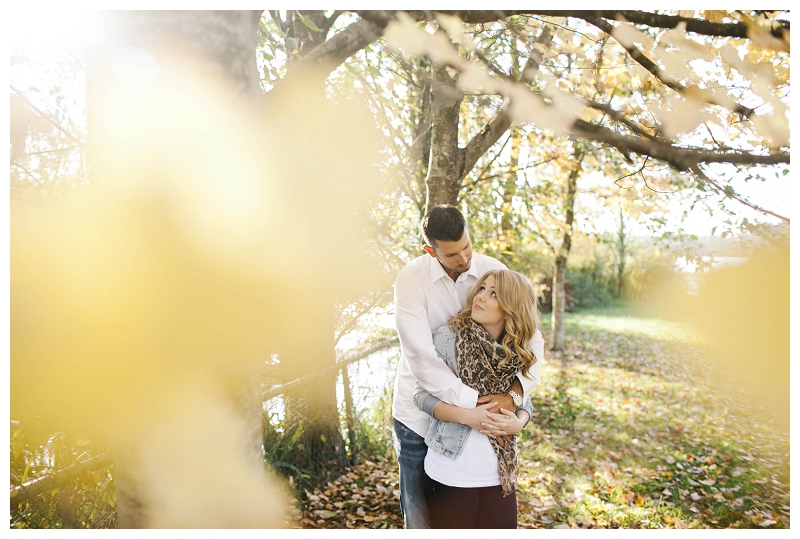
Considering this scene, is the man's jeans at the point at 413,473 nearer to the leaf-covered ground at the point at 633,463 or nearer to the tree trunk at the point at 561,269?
the leaf-covered ground at the point at 633,463

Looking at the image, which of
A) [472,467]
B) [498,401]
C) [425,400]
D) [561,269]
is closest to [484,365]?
[498,401]

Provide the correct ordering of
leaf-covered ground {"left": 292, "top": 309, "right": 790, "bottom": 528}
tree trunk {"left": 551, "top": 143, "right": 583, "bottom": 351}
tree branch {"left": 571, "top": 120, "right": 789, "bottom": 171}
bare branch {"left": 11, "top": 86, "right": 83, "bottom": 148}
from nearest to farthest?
Result: tree branch {"left": 571, "top": 120, "right": 789, "bottom": 171}, bare branch {"left": 11, "top": 86, "right": 83, "bottom": 148}, leaf-covered ground {"left": 292, "top": 309, "right": 790, "bottom": 528}, tree trunk {"left": 551, "top": 143, "right": 583, "bottom": 351}

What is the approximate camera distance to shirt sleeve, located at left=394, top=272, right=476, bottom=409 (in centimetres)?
172

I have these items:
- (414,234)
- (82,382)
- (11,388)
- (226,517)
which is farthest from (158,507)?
(414,234)

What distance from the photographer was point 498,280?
1.78 metres

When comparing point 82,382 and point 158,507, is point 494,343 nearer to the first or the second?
point 158,507

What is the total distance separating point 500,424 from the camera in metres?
1.70

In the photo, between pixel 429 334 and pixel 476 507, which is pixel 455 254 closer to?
pixel 429 334

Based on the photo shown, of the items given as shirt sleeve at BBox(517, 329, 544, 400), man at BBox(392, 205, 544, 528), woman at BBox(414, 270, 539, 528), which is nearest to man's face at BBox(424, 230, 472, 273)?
man at BBox(392, 205, 544, 528)

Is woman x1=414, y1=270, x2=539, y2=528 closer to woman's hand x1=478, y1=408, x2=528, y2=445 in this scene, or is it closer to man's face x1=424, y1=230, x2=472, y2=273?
woman's hand x1=478, y1=408, x2=528, y2=445

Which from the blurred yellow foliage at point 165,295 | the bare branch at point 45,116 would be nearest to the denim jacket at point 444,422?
the blurred yellow foliage at point 165,295

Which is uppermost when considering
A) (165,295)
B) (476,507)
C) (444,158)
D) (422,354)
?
(444,158)

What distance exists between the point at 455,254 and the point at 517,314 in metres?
0.32
